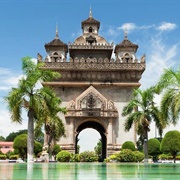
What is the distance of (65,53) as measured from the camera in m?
39.6

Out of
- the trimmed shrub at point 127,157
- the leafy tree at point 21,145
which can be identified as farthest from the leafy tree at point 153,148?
Answer: the leafy tree at point 21,145

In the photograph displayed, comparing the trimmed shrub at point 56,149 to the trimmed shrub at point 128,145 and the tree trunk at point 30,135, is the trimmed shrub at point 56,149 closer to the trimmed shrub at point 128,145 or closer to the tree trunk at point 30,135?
the trimmed shrub at point 128,145

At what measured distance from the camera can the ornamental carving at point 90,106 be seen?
3428 centimetres

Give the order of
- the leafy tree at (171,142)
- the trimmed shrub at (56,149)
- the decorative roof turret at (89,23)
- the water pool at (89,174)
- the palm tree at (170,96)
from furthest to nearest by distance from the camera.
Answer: the decorative roof turret at (89,23), the leafy tree at (171,142), the trimmed shrub at (56,149), the palm tree at (170,96), the water pool at (89,174)

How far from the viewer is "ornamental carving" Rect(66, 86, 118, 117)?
34.3 metres

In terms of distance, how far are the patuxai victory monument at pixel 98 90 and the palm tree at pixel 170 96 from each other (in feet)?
55.2

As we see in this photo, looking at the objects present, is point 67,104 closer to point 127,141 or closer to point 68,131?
point 68,131

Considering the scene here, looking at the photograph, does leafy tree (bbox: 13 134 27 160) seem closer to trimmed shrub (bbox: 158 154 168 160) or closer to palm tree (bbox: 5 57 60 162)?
trimmed shrub (bbox: 158 154 168 160)

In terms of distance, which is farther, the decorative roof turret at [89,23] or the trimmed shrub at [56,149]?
the decorative roof turret at [89,23]

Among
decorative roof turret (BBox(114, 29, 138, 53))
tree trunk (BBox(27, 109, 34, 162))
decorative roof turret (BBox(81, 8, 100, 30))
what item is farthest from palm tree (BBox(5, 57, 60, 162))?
decorative roof turret (BBox(81, 8, 100, 30))

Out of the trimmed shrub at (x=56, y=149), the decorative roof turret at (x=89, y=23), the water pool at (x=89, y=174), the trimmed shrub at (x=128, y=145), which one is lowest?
the water pool at (x=89, y=174)

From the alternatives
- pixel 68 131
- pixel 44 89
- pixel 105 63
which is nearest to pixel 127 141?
pixel 68 131

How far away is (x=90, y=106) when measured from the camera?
34.5 meters

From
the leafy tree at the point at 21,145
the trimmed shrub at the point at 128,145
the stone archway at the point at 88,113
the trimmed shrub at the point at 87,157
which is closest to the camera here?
the trimmed shrub at the point at 87,157
